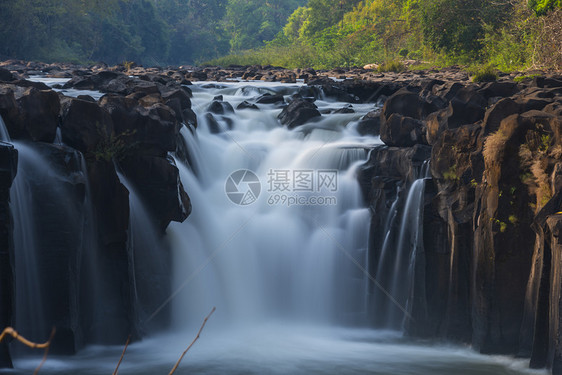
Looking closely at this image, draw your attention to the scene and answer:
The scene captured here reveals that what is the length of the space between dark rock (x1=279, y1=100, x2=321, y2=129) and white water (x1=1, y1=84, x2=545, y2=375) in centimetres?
140

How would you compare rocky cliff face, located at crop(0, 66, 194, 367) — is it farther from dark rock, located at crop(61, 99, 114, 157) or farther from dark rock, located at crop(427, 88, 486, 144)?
dark rock, located at crop(427, 88, 486, 144)

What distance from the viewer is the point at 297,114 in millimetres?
15781

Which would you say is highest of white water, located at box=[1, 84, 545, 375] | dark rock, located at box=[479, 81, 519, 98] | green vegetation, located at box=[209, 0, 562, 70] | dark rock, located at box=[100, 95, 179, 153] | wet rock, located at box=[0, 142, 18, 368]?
green vegetation, located at box=[209, 0, 562, 70]

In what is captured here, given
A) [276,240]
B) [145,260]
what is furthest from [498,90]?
[145,260]

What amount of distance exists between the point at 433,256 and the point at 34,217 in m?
6.12

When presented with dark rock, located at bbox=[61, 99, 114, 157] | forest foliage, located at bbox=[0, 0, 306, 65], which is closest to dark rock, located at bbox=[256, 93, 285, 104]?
dark rock, located at bbox=[61, 99, 114, 157]

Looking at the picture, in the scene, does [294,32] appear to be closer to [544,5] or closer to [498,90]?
[544,5]

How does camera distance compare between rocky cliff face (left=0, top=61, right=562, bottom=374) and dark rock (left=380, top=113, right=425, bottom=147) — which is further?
dark rock (left=380, top=113, right=425, bottom=147)

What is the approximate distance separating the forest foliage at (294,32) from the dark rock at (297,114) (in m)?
10.3

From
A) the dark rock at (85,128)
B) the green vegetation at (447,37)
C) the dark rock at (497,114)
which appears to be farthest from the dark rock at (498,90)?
the green vegetation at (447,37)

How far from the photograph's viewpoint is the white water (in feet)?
28.8

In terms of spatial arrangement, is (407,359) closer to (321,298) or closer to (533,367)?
(533,367)

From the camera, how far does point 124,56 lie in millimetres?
59688

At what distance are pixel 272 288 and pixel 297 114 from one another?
553 centimetres
